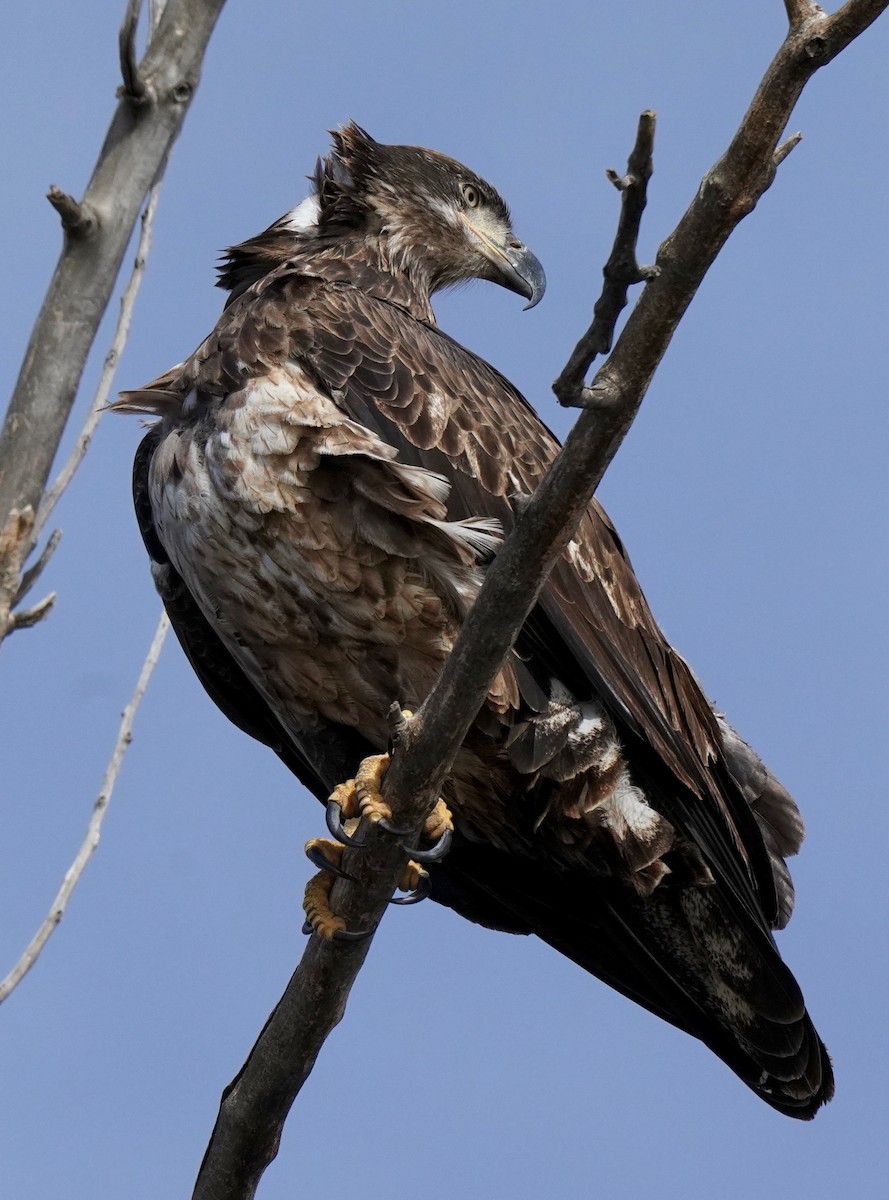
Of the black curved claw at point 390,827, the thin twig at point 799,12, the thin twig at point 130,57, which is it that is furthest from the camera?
the black curved claw at point 390,827

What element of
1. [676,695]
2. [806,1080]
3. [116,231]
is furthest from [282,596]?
[806,1080]

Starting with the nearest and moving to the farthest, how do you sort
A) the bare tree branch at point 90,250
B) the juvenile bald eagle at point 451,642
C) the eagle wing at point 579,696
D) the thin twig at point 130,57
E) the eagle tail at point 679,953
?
1. the bare tree branch at point 90,250
2. the thin twig at point 130,57
3. the juvenile bald eagle at point 451,642
4. the eagle wing at point 579,696
5. the eagle tail at point 679,953

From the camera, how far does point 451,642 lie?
4602 millimetres

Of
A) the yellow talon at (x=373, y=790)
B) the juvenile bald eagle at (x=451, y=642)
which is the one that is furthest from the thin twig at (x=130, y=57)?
the yellow talon at (x=373, y=790)

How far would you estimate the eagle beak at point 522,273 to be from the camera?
631 cm

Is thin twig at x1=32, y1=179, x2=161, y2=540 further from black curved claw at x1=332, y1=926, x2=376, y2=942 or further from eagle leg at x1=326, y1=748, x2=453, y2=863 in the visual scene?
black curved claw at x1=332, y1=926, x2=376, y2=942

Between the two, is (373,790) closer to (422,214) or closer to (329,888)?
(329,888)

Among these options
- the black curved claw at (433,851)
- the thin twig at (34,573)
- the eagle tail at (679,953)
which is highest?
the eagle tail at (679,953)

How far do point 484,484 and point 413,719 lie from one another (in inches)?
42.9

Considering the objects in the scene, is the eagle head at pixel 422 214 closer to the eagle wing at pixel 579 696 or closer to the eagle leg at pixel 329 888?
the eagle wing at pixel 579 696

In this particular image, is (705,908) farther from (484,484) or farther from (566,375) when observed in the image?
(566,375)

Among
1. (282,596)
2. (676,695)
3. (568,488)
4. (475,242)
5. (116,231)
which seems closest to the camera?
(116,231)

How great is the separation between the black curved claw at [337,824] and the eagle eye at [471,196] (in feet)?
10.3

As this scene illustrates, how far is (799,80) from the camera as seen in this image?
3107 millimetres
